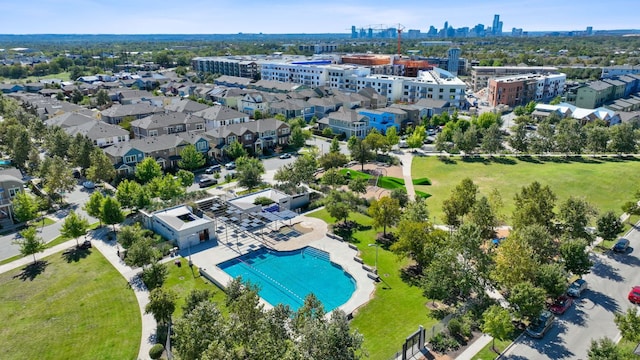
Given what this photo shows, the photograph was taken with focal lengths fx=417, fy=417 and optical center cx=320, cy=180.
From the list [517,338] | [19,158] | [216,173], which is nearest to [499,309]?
[517,338]

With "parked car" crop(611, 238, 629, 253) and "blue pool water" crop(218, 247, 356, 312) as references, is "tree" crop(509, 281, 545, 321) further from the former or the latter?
"parked car" crop(611, 238, 629, 253)

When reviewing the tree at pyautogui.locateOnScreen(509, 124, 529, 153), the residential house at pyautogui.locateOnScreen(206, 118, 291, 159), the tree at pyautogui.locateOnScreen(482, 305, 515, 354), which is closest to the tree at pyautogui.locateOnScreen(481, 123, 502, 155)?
the tree at pyautogui.locateOnScreen(509, 124, 529, 153)

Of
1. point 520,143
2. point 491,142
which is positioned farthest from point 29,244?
point 520,143

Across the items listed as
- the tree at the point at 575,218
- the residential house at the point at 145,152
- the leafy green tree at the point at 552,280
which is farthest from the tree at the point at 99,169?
the tree at the point at 575,218

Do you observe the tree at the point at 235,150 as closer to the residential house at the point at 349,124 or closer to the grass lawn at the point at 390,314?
the residential house at the point at 349,124

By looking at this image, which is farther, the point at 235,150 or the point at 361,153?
the point at 235,150

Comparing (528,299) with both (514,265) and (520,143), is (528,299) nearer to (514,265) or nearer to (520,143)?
(514,265)
